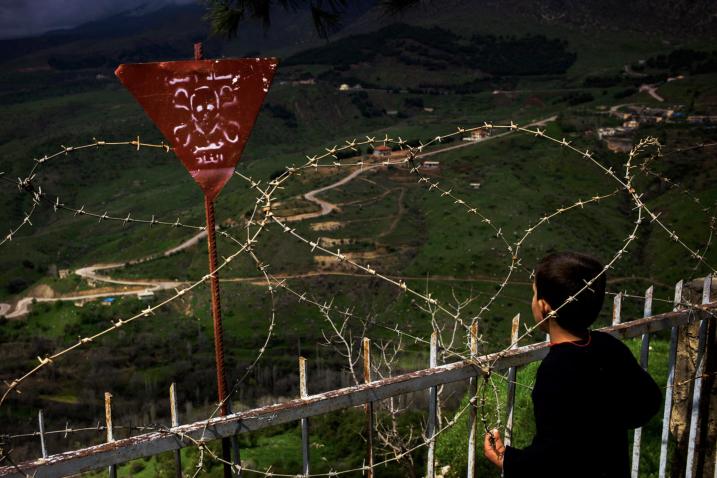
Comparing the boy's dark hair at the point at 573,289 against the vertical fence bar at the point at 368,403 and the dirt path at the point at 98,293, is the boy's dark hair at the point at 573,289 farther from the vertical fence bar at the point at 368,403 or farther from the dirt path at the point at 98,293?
the dirt path at the point at 98,293

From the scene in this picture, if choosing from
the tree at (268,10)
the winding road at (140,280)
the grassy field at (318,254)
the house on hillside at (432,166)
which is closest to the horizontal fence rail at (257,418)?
the grassy field at (318,254)

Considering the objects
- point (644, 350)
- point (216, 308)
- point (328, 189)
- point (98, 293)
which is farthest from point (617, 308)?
point (328, 189)

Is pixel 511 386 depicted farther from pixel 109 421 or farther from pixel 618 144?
pixel 618 144

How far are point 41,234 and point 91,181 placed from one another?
15.3 metres

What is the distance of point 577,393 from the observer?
1.98 m

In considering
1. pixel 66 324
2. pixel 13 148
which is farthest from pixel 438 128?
pixel 13 148

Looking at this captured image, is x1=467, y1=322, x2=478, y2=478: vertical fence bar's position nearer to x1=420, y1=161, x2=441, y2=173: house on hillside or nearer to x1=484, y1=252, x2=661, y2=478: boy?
x1=484, y1=252, x2=661, y2=478: boy

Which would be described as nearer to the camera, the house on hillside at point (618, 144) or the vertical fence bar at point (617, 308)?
the vertical fence bar at point (617, 308)

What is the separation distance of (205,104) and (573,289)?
4.59 ft

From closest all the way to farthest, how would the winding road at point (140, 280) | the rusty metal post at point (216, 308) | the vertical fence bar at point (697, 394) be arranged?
the rusty metal post at point (216, 308) → the vertical fence bar at point (697, 394) → the winding road at point (140, 280)

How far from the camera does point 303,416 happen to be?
205 cm

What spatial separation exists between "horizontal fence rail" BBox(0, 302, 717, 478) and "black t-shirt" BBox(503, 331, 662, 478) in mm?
359

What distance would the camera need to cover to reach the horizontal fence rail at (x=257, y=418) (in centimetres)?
172

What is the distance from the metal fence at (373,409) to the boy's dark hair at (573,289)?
225mm
